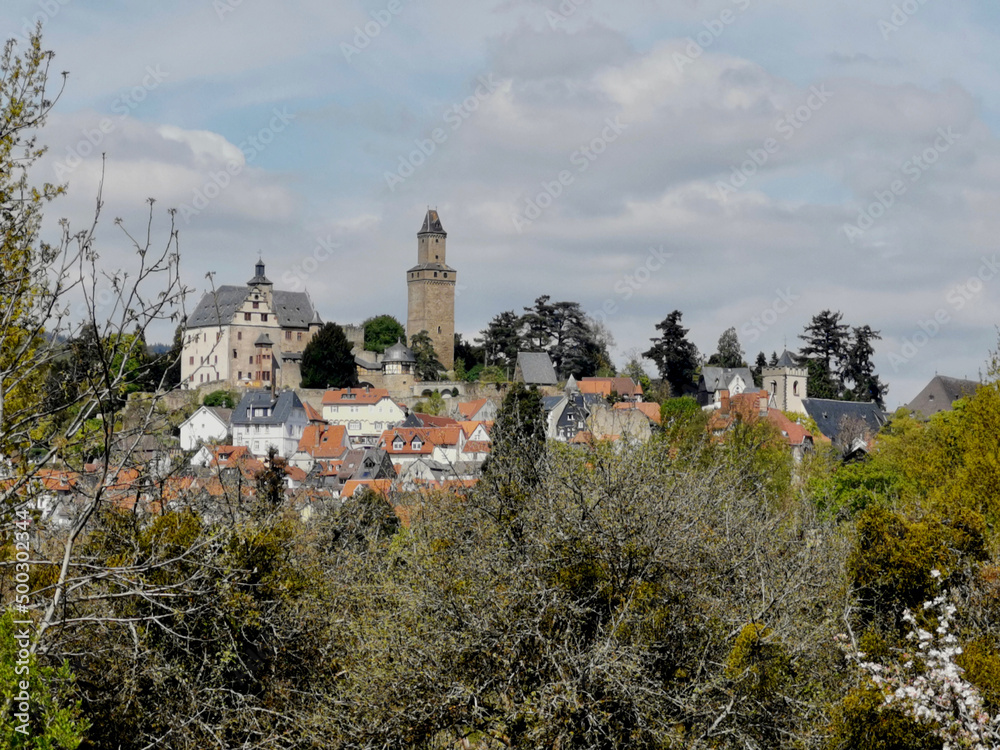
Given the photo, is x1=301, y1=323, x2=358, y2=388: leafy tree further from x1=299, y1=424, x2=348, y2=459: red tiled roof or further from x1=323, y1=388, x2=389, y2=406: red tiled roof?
x1=299, y1=424, x2=348, y2=459: red tiled roof

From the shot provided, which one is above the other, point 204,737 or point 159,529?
point 159,529

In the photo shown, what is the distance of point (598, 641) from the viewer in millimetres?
9406

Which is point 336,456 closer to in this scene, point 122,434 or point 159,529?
point 159,529

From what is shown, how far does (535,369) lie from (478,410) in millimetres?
10066

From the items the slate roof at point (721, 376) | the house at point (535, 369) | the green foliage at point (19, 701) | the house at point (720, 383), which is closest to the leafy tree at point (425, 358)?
the house at point (535, 369)

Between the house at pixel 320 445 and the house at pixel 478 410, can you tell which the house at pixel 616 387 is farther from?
the house at pixel 320 445

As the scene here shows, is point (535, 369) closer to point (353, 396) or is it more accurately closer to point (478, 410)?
point (478, 410)

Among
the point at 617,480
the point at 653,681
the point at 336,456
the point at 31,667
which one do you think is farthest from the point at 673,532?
the point at 336,456

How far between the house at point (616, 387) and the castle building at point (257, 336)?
72.8 feet

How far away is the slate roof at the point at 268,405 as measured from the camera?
7131 cm

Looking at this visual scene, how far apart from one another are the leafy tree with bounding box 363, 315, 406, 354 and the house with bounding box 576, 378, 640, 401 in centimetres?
1876

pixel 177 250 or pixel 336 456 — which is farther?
pixel 336 456

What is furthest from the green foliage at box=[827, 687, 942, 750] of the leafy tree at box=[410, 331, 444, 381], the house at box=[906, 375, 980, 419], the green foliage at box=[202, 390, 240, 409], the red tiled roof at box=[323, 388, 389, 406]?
the leafy tree at box=[410, 331, 444, 381]

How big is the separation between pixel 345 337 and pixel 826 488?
54.0 m
